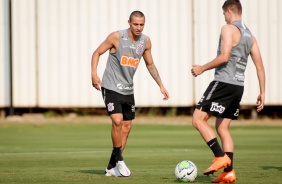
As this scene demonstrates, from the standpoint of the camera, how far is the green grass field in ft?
43.0

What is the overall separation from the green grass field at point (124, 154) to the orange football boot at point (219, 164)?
42 cm

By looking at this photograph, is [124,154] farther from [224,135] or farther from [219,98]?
[219,98]

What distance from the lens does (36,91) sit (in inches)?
1186

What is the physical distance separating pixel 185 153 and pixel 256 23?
41.0ft

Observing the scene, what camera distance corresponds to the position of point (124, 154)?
1794cm

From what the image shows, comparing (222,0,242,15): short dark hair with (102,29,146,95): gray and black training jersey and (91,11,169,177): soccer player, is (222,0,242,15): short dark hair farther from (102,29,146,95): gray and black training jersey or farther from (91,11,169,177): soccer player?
(102,29,146,95): gray and black training jersey

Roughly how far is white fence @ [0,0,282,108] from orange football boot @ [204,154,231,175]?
1764 centimetres

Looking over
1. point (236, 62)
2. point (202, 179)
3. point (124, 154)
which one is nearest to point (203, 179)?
point (202, 179)

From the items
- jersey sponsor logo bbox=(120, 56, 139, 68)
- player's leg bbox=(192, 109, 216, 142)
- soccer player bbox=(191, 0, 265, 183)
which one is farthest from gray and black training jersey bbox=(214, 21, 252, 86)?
jersey sponsor logo bbox=(120, 56, 139, 68)

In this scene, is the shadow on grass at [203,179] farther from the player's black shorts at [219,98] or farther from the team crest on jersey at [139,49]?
the team crest on jersey at [139,49]

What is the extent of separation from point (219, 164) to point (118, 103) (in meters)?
2.19

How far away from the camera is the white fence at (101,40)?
97.2 ft

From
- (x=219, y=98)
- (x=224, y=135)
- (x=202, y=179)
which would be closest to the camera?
(x=219, y=98)

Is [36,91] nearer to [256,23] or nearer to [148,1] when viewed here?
[148,1]
